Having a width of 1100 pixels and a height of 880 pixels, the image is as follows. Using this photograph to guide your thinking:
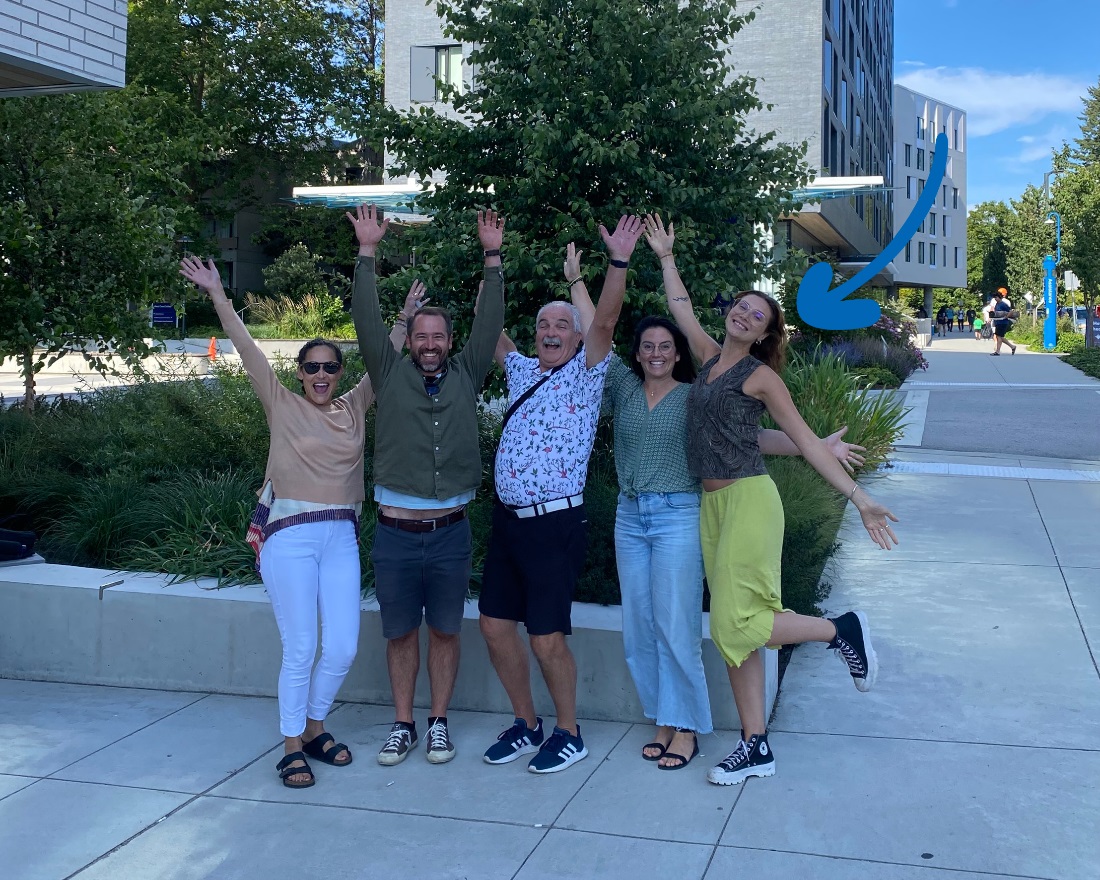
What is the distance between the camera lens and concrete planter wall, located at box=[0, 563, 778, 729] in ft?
16.5

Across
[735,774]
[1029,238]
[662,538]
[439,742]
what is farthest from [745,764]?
[1029,238]

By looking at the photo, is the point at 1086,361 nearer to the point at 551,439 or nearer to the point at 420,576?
the point at 551,439

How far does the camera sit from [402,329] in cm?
489

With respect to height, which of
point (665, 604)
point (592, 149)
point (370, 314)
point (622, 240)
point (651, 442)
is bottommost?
point (665, 604)

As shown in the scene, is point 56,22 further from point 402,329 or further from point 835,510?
point 835,510

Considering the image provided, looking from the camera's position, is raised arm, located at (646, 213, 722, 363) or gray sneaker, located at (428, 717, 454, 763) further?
raised arm, located at (646, 213, 722, 363)

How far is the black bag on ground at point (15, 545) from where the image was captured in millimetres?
5977

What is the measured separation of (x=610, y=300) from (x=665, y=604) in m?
1.19

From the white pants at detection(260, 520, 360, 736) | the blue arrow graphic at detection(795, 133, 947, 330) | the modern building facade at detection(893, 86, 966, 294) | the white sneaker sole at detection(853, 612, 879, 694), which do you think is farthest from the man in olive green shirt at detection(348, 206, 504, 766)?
the modern building facade at detection(893, 86, 966, 294)

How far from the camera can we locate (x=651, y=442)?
14.7 ft

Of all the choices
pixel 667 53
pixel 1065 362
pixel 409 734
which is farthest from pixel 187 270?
pixel 1065 362

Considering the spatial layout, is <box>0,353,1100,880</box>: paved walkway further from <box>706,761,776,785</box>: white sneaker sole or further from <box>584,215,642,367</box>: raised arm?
<box>584,215,642,367</box>: raised arm

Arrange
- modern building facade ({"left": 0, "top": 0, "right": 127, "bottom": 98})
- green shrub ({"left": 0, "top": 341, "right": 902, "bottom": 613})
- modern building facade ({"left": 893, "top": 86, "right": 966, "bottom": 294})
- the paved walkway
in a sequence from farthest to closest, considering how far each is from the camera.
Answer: modern building facade ({"left": 893, "top": 86, "right": 966, "bottom": 294}) → modern building facade ({"left": 0, "top": 0, "right": 127, "bottom": 98}) → green shrub ({"left": 0, "top": 341, "right": 902, "bottom": 613}) → the paved walkway

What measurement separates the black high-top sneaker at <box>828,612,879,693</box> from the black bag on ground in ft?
13.6
